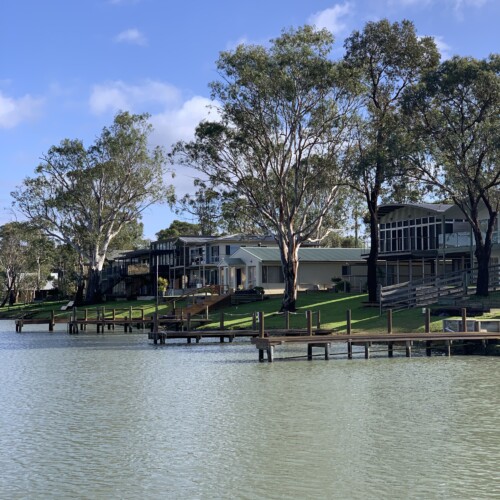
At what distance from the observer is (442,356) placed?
3772 centimetres

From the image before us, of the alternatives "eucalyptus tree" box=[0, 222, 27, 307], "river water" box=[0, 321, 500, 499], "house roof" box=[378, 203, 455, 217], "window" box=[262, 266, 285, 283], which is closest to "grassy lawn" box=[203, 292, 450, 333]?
"window" box=[262, 266, 285, 283]

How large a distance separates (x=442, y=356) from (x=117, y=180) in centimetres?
5516

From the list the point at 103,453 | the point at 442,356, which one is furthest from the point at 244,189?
the point at 103,453

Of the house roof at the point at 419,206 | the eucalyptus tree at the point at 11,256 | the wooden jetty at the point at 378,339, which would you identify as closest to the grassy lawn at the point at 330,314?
the wooden jetty at the point at 378,339

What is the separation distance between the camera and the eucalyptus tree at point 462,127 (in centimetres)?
4781

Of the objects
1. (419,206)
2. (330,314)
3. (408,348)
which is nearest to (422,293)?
(330,314)

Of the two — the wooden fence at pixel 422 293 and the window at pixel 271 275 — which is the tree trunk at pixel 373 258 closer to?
the wooden fence at pixel 422 293

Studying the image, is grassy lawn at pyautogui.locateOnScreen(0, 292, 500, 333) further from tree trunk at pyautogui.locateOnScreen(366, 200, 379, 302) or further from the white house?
the white house

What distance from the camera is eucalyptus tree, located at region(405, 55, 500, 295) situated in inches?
1882

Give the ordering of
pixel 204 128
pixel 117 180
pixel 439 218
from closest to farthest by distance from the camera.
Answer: pixel 204 128
pixel 439 218
pixel 117 180

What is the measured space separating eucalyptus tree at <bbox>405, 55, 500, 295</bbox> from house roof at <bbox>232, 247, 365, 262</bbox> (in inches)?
1132

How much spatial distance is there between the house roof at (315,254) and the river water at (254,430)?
139 feet

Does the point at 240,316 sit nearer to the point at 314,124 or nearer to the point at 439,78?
the point at 314,124

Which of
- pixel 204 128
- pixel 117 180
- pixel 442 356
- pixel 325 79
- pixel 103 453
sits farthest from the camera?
pixel 117 180
